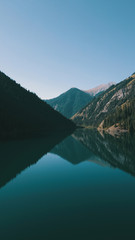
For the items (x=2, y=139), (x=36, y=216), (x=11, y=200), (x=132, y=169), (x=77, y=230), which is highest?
(x=2, y=139)

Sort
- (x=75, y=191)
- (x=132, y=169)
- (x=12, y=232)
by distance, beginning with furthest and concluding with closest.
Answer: (x=132, y=169) → (x=75, y=191) → (x=12, y=232)

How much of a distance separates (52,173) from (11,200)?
11.9m

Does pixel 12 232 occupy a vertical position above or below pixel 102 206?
above

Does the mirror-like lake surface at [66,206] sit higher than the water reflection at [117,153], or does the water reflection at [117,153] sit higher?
the mirror-like lake surface at [66,206]

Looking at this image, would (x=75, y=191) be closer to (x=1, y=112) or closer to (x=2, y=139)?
(x=2, y=139)

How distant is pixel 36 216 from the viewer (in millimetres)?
13164

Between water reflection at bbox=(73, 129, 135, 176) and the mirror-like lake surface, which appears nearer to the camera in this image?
the mirror-like lake surface

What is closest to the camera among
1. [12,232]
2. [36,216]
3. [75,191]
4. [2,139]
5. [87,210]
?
[12,232]

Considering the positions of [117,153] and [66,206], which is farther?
[117,153]

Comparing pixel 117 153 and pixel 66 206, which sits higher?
pixel 66 206

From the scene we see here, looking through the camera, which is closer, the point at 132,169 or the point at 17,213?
the point at 17,213

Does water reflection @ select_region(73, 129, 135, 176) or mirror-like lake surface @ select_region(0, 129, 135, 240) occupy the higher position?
mirror-like lake surface @ select_region(0, 129, 135, 240)

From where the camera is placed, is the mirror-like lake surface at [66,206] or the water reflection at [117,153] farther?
the water reflection at [117,153]

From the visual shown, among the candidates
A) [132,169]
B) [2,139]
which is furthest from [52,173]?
[2,139]
